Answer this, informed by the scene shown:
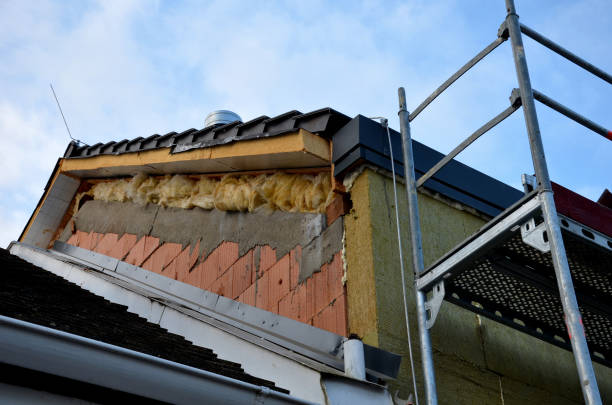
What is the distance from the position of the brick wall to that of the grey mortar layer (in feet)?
0.22

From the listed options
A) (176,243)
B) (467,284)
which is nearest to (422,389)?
(467,284)

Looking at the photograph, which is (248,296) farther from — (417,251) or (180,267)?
(417,251)

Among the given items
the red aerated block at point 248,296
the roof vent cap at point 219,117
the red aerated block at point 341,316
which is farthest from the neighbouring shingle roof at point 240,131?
the roof vent cap at point 219,117

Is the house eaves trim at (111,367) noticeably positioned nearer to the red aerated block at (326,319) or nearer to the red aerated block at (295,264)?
the red aerated block at (326,319)

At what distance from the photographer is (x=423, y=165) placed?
205 inches

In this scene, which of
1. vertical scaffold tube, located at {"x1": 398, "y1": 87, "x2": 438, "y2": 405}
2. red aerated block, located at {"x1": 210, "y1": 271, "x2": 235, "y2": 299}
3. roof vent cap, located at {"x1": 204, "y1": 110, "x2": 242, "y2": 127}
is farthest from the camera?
roof vent cap, located at {"x1": 204, "y1": 110, "x2": 242, "y2": 127}

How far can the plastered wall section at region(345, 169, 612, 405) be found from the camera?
4.26 m

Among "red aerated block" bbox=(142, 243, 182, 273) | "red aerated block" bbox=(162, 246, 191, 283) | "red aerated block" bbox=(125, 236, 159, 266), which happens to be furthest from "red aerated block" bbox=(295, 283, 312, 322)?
"red aerated block" bbox=(125, 236, 159, 266)

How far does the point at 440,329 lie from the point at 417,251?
0.90m

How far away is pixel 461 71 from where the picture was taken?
13.6 ft

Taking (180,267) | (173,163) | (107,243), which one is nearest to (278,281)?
(180,267)

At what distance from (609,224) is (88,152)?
6.40 metres

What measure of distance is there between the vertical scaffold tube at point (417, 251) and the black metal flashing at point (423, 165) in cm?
45

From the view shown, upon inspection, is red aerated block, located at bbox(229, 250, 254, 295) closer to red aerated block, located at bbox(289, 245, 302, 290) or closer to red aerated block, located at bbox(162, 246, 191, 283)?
red aerated block, located at bbox(289, 245, 302, 290)
